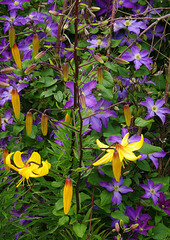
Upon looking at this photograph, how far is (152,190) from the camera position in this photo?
3.81 ft

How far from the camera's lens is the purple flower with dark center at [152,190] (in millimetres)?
1151

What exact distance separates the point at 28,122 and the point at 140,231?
62 centimetres

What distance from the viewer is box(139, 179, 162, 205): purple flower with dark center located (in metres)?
1.15

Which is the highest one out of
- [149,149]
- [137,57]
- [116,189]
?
[137,57]

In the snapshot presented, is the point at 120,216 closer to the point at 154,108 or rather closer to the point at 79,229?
the point at 79,229

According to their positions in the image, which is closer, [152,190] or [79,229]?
[79,229]

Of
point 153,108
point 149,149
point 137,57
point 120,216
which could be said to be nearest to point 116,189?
point 120,216

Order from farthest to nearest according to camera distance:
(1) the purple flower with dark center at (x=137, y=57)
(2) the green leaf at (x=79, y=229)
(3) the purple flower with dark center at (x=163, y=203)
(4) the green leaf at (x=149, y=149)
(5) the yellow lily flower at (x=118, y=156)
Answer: (1) the purple flower with dark center at (x=137, y=57)
(3) the purple flower with dark center at (x=163, y=203)
(4) the green leaf at (x=149, y=149)
(2) the green leaf at (x=79, y=229)
(5) the yellow lily flower at (x=118, y=156)

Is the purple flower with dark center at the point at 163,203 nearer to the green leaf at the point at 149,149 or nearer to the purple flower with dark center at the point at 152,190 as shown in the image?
the purple flower with dark center at the point at 152,190

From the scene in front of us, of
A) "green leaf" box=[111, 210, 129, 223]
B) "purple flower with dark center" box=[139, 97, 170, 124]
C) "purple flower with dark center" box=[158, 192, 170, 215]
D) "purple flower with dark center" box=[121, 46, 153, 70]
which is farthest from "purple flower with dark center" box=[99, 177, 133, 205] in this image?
"purple flower with dark center" box=[121, 46, 153, 70]

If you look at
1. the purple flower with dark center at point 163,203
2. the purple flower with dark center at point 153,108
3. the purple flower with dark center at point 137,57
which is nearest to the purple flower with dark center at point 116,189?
the purple flower with dark center at point 163,203

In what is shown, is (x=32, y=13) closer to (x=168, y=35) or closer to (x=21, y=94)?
(x=21, y=94)

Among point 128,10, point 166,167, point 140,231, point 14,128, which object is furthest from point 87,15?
point 140,231

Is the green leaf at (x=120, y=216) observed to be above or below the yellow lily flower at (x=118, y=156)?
below
